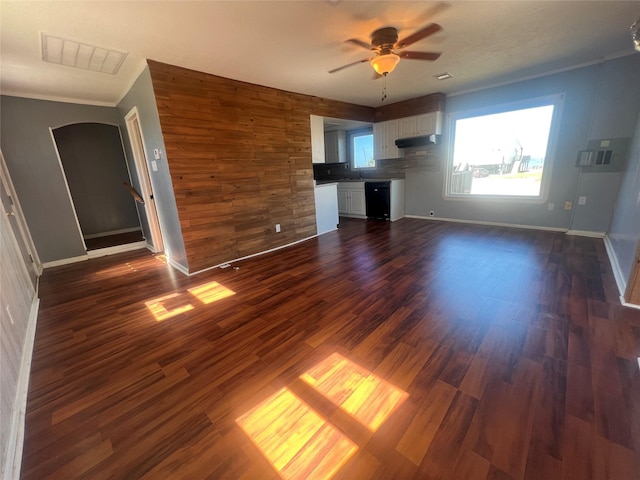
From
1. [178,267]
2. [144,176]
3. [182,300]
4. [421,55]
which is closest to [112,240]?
[144,176]

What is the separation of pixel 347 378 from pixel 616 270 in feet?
10.3

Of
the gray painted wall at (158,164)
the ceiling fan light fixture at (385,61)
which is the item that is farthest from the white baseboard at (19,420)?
the ceiling fan light fixture at (385,61)

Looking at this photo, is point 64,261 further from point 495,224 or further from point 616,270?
point 495,224

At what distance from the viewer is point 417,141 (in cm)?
510

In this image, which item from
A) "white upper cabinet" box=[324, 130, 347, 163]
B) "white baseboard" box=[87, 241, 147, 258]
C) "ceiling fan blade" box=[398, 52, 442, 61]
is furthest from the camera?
"white upper cabinet" box=[324, 130, 347, 163]

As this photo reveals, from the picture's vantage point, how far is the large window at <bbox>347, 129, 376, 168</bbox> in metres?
6.38

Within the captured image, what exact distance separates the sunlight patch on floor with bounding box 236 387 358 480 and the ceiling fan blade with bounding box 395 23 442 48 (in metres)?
2.83

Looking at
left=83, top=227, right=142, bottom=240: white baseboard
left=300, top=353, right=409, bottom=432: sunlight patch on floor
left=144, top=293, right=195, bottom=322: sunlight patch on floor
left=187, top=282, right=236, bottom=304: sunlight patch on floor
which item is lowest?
left=300, top=353, right=409, bottom=432: sunlight patch on floor

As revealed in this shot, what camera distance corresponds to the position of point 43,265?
3.90 m

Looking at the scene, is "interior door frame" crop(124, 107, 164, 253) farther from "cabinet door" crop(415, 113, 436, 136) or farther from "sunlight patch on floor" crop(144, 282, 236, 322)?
"cabinet door" crop(415, 113, 436, 136)

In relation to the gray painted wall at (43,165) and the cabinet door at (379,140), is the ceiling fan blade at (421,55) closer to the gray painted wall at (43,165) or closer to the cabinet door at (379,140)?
the cabinet door at (379,140)

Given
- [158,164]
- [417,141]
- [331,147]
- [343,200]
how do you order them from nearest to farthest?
[158,164] < [417,141] < [343,200] < [331,147]

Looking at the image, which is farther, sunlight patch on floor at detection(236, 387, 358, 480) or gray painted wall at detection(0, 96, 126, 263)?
gray painted wall at detection(0, 96, 126, 263)

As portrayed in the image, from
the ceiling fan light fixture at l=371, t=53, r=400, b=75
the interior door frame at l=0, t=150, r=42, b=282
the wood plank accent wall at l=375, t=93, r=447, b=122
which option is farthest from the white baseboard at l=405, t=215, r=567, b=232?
the interior door frame at l=0, t=150, r=42, b=282
